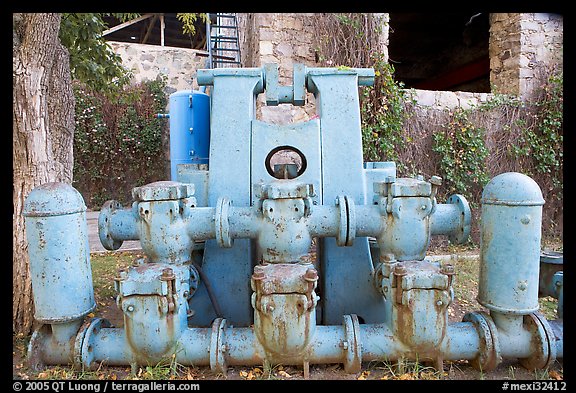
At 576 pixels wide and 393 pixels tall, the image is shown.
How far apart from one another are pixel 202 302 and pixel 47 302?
0.95 metres

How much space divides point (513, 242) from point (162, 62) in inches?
386

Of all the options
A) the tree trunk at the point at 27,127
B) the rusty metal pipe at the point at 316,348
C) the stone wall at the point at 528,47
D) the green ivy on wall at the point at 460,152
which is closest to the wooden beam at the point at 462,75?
the stone wall at the point at 528,47

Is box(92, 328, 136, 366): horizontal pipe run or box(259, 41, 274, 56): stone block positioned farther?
box(259, 41, 274, 56): stone block

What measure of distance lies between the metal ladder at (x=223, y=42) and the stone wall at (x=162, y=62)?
611 mm

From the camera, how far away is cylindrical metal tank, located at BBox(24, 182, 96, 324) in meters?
2.12

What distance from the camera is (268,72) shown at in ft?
9.47

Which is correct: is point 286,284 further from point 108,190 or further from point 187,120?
point 108,190

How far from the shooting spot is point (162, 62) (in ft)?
33.0

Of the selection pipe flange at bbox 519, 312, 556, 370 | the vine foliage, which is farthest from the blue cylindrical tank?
the vine foliage

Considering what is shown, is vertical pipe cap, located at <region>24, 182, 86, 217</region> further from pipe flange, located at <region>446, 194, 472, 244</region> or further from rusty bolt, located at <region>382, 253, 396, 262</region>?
pipe flange, located at <region>446, 194, 472, 244</region>

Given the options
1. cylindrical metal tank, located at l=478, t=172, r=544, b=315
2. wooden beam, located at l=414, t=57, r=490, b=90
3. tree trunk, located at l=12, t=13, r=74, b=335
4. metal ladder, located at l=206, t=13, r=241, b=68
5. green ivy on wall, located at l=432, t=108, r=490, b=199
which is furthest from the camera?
wooden beam, located at l=414, t=57, r=490, b=90

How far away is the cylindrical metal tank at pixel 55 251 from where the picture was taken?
2.12 metres

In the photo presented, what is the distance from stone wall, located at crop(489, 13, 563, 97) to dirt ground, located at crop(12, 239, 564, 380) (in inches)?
209

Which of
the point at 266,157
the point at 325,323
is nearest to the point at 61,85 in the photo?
the point at 266,157
